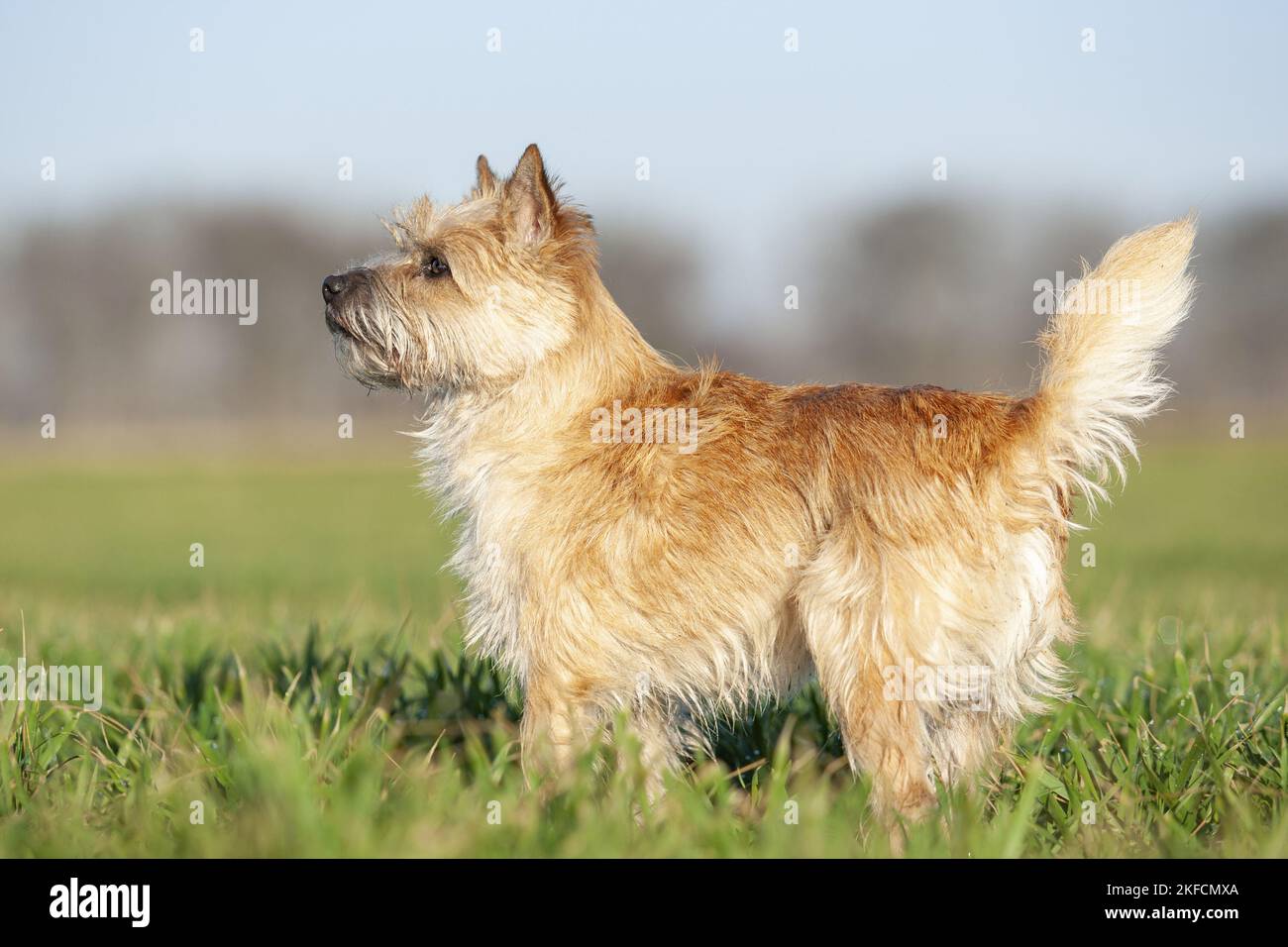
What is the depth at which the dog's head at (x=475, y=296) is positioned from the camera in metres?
Result: 4.31

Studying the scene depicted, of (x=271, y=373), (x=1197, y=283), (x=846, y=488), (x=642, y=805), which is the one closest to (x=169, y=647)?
(x=642, y=805)

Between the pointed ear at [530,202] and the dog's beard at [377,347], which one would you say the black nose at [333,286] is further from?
the pointed ear at [530,202]

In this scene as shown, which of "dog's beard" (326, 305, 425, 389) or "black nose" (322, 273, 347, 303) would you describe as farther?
"black nose" (322, 273, 347, 303)

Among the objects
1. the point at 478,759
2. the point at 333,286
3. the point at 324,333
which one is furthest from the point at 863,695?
the point at 324,333

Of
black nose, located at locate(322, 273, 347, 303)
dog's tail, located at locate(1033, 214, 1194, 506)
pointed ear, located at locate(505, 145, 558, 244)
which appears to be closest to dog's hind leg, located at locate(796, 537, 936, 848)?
dog's tail, located at locate(1033, 214, 1194, 506)

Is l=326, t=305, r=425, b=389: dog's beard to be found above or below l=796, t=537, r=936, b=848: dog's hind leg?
above

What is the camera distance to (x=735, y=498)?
3.90m

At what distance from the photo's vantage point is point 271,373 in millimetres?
49719

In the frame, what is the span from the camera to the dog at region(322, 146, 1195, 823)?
11.9ft

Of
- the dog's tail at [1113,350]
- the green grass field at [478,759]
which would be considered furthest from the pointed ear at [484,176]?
the dog's tail at [1113,350]

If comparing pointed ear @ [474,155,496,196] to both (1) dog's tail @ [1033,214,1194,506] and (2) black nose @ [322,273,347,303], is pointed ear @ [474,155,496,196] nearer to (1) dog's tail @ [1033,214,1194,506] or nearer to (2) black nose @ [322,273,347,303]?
(2) black nose @ [322,273,347,303]

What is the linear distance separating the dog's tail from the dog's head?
5.79 ft
